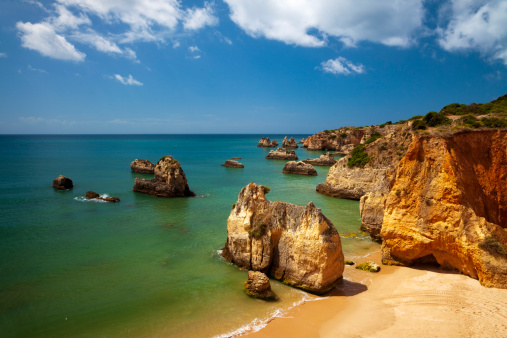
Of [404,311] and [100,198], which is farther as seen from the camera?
[100,198]

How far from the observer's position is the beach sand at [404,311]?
10.5 meters

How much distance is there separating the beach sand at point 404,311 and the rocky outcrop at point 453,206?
1.06 m

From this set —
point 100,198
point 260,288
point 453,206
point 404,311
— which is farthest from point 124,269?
point 100,198

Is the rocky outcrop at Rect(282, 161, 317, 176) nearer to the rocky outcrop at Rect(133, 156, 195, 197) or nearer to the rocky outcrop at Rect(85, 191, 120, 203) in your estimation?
the rocky outcrop at Rect(133, 156, 195, 197)

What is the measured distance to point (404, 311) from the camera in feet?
38.5

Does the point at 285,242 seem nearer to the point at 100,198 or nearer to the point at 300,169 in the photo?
the point at 100,198

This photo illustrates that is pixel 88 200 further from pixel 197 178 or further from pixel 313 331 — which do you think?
pixel 313 331

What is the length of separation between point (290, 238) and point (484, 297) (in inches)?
316

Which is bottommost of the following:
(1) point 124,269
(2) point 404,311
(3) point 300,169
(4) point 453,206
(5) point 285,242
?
(1) point 124,269

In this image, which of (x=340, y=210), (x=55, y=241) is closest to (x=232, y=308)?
(x=55, y=241)

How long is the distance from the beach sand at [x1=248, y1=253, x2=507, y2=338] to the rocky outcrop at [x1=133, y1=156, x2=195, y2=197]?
2487cm

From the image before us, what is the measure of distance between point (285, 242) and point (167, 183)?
2399 cm

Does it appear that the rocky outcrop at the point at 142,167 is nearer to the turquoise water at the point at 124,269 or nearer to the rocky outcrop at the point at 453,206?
the turquoise water at the point at 124,269

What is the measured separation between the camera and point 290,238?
46.4 feet
